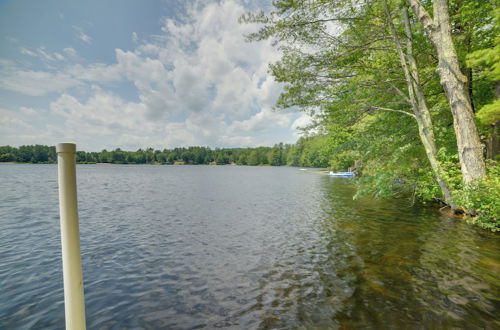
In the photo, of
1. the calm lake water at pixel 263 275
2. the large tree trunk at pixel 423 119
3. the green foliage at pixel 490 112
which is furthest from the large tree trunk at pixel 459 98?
the calm lake water at pixel 263 275

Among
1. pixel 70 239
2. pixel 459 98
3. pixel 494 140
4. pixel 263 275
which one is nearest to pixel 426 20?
pixel 459 98

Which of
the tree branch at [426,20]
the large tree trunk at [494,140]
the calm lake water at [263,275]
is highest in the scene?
the tree branch at [426,20]

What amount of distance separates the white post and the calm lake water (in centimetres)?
321

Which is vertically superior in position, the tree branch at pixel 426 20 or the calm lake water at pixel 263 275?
the tree branch at pixel 426 20

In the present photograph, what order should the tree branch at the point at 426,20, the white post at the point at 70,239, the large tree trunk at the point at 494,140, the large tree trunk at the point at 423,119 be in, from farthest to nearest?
the large tree trunk at the point at 494,140 → the large tree trunk at the point at 423,119 → the tree branch at the point at 426,20 → the white post at the point at 70,239

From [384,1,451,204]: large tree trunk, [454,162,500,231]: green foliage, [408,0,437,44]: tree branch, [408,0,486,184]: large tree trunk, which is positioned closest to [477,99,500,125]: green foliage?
[408,0,486,184]: large tree trunk

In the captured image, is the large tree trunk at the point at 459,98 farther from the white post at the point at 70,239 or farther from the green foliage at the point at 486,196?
the white post at the point at 70,239

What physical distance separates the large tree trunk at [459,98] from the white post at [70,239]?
39.2 feet

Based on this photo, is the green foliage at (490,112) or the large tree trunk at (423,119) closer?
the green foliage at (490,112)

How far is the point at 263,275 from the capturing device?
6945mm

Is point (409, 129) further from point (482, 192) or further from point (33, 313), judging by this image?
point (33, 313)

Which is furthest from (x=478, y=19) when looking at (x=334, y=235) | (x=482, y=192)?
(x=334, y=235)

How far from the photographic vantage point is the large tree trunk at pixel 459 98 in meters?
9.54

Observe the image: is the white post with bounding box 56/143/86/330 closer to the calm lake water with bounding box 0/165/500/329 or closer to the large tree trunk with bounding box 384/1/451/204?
the calm lake water with bounding box 0/165/500/329
